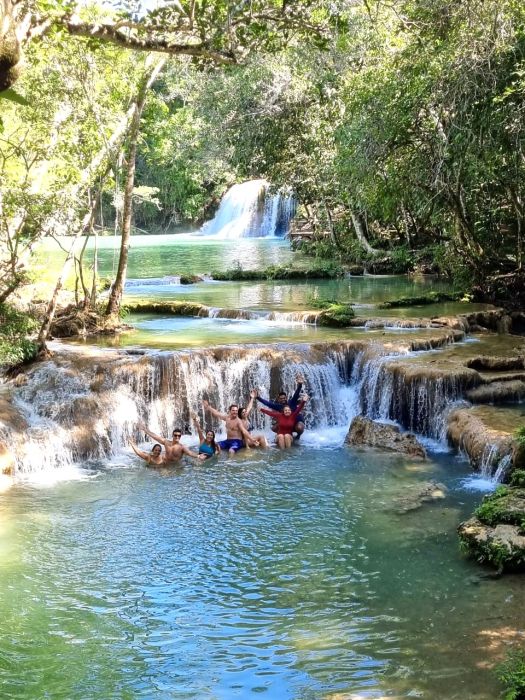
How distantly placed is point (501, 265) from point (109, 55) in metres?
9.40

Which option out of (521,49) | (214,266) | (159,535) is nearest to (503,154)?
(521,49)

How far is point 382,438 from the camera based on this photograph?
11.2 meters

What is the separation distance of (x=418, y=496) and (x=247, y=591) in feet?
9.64

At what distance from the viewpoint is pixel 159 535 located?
8.34 m

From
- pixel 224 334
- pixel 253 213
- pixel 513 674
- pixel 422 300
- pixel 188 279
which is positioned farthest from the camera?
pixel 253 213

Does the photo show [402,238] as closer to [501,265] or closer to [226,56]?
[501,265]

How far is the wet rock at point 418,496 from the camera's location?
349 inches

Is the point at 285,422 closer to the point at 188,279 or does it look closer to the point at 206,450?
the point at 206,450

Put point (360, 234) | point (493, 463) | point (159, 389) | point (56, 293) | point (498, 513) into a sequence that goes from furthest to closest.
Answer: point (360, 234), point (56, 293), point (159, 389), point (493, 463), point (498, 513)

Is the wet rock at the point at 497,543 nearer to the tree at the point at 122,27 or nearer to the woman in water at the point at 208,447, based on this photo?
the woman in water at the point at 208,447

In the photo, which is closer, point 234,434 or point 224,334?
point 234,434

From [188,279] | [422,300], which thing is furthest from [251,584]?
[188,279]

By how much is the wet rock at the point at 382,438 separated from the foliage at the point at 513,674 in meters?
5.29

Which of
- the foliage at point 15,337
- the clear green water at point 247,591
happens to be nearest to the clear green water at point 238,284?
the foliage at point 15,337
